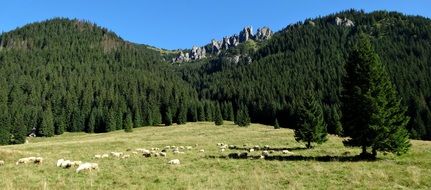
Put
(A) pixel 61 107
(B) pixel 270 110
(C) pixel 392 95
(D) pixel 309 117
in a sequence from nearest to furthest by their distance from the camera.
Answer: (C) pixel 392 95 → (D) pixel 309 117 → (A) pixel 61 107 → (B) pixel 270 110

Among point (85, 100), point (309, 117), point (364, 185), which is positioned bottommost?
point (364, 185)

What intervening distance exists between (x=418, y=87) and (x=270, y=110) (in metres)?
71.9

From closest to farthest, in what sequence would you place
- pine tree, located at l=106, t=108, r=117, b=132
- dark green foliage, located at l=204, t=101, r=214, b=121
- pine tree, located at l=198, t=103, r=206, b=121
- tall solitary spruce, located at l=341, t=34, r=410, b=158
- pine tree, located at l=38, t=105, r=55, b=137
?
1. tall solitary spruce, located at l=341, t=34, r=410, b=158
2. pine tree, located at l=38, t=105, r=55, b=137
3. pine tree, located at l=106, t=108, r=117, b=132
4. pine tree, located at l=198, t=103, r=206, b=121
5. dark green foliage, located at l=204, t=101, r=214, b=121

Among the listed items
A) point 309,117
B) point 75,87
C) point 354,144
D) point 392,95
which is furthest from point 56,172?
point 75,87

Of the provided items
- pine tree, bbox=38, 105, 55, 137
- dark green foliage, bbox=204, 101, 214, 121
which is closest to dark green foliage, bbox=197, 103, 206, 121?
dark green foliage, bbox=204, 101, 214, 121

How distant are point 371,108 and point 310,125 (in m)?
20.4

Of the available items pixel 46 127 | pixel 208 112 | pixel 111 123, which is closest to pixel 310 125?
pixel 111 123

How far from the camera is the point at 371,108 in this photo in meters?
37.5

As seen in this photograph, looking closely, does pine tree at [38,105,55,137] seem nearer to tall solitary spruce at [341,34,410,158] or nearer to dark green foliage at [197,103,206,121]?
dark green foliage at [197,103,206,121]

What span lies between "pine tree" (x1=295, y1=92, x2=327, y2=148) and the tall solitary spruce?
53.6ft

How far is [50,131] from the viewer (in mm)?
124062

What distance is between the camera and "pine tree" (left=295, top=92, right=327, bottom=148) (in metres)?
56.8

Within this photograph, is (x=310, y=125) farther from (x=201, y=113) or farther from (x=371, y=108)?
(x=201, y=113)

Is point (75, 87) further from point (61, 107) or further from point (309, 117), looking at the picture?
point (309, 117)
